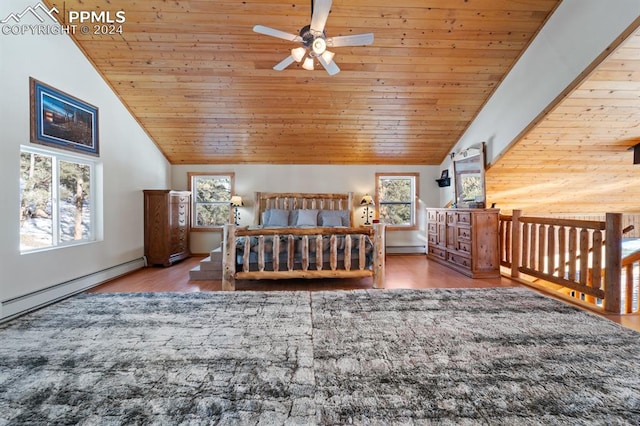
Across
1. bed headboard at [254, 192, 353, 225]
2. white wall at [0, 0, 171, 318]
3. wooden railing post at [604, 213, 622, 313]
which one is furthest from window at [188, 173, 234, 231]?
wooden railing post at [604, 213, 622, 313]

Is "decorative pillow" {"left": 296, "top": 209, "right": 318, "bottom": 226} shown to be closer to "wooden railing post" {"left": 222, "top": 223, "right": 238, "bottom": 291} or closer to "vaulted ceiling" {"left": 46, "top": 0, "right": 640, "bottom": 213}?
"vaulted ceiling" {"left": 46, "top": 0, "right": 640, "bottom": 213}

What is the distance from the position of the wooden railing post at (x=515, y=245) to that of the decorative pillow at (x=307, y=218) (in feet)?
10.5

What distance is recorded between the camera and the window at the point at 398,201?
6.24 m

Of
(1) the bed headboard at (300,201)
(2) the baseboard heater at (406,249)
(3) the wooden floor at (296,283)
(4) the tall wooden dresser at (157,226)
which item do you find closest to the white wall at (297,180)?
(2) the baseboard heater at (406,249)

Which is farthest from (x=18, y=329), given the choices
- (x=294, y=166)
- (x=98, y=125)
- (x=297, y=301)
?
(x=294, y=166)

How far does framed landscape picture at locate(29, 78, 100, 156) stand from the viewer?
9.75 ft

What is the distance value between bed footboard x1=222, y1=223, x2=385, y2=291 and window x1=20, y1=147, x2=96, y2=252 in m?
2.01

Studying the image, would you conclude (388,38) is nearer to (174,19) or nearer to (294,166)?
(174,19)

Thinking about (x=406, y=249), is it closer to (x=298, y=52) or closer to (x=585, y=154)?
Result: (x=585, y=154)

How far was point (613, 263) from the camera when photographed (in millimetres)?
2789

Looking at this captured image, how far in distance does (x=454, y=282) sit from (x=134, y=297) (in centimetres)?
410

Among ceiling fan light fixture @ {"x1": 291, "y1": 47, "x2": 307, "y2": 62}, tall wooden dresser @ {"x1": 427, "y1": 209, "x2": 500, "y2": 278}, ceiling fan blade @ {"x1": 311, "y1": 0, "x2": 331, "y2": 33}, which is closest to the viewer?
ceiling fan blade @ {"x1": 311, "y1": 0, "x2": 331, "y2": 33}

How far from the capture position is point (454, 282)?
154 inches

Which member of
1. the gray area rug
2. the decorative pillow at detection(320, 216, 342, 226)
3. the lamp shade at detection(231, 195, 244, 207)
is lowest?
the gray area rug
